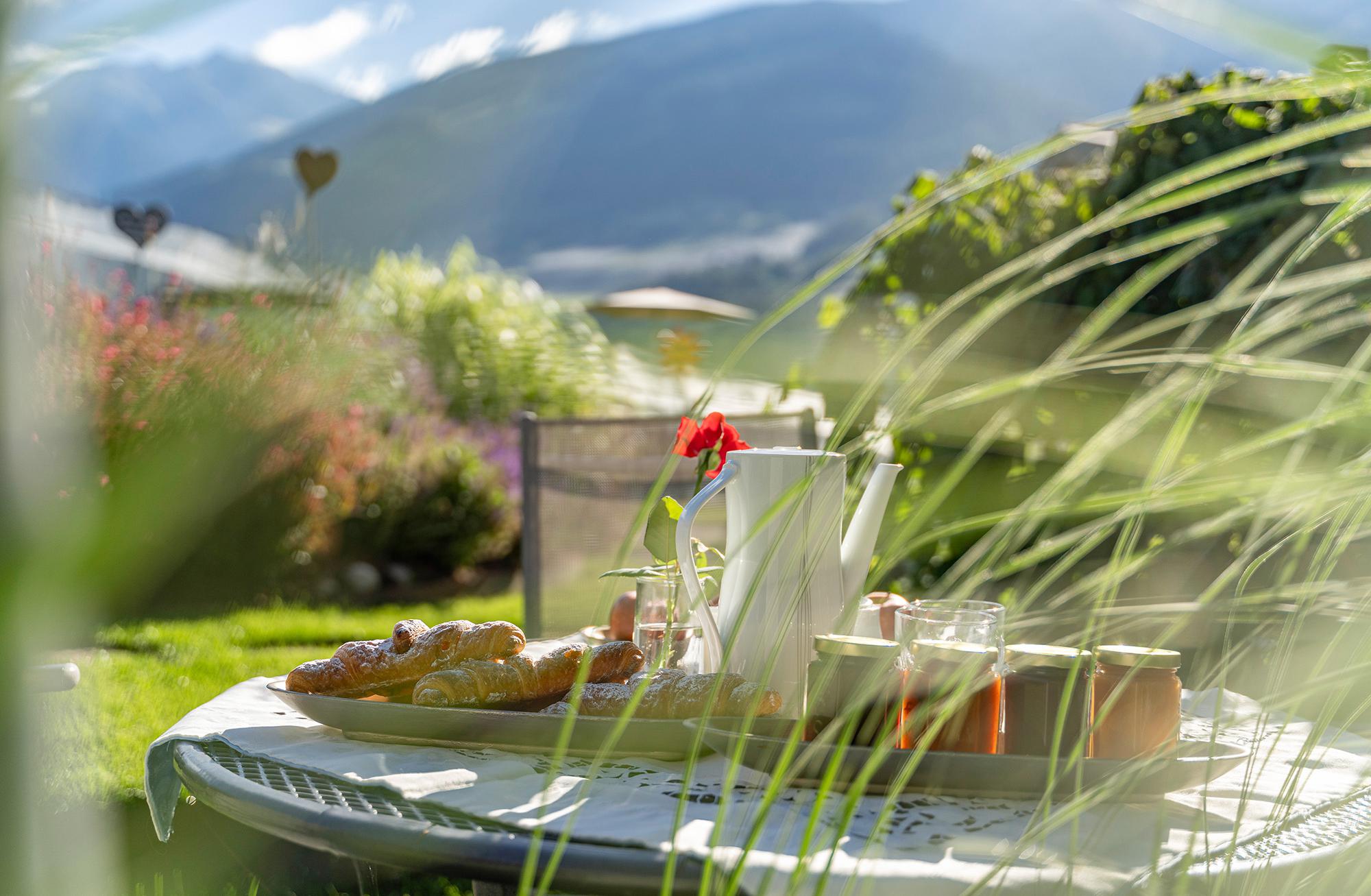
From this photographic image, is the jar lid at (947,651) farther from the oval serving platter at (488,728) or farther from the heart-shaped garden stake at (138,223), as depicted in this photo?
the heart-shaped garden stake at (138,223)

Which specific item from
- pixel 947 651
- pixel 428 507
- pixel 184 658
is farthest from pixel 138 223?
pixel 947 651

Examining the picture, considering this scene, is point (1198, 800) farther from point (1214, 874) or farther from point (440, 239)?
point (440, 239)

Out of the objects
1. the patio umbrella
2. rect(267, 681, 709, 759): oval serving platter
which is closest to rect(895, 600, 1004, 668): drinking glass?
rect(267, 681, 709, 759): oval serving platter

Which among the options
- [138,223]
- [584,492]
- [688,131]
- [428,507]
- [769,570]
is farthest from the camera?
[688,131]

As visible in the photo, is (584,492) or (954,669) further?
(584,492)

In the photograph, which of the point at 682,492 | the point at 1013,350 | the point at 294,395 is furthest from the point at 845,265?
the point at 294,395

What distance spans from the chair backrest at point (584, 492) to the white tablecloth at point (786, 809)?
2.05 metres

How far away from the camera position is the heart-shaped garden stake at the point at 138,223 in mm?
5844

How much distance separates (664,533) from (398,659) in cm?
34

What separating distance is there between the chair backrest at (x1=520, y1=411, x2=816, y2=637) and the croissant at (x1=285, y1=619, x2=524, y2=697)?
1.97 m

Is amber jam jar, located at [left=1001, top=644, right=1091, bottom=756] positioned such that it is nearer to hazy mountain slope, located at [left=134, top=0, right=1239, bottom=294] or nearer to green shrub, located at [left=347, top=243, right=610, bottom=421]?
green shrub, located at [left=347, top=243, right=610, bottom=421]

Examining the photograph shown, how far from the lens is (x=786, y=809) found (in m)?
0.76

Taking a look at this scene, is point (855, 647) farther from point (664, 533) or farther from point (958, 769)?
point (664, 533)

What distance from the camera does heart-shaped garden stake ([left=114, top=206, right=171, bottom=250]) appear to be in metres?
5.84
